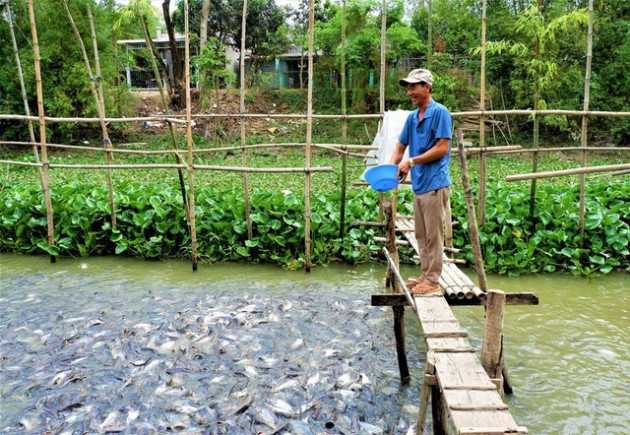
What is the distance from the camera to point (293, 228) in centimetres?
803

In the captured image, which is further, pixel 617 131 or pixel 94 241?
pixel 617 131

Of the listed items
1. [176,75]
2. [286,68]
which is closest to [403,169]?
[176,75]

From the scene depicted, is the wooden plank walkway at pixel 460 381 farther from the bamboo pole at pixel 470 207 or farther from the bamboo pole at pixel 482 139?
the bamboo pole at pixel 482 139

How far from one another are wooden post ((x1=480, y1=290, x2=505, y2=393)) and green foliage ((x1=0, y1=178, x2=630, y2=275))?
162 inches

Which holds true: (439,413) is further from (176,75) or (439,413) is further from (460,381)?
(176,75)

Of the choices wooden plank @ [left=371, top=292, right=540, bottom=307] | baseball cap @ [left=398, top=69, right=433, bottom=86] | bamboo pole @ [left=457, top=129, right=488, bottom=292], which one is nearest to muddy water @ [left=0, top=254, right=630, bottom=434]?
wooden plank @ [left=371, top=292, right=540, bottom=307]

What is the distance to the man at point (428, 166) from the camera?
13.8ft

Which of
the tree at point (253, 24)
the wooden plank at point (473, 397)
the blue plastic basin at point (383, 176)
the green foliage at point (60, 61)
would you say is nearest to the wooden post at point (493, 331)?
the wooden plank at point (473, 397)

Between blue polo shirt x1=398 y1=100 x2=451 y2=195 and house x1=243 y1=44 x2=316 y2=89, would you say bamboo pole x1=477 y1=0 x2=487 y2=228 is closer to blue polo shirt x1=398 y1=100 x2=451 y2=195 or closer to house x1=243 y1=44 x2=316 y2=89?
blue polo shirt x1=398 y1=100 x2=451 y2=195

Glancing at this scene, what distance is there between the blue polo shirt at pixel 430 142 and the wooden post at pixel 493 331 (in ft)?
3.51

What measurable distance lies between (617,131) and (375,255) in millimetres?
12976

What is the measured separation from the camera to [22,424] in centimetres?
402

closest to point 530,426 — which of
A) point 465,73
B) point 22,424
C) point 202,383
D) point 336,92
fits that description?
point 202,383

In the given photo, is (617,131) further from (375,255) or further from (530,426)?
(530,426)
